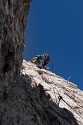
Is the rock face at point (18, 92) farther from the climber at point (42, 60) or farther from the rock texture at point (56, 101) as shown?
the climber at point (42, 60)

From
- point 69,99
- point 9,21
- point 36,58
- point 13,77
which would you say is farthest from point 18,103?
point 36,58

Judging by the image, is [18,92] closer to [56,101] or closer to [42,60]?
[56,101]

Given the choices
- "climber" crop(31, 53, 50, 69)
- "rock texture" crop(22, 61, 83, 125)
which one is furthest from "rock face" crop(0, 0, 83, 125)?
"climber" crop(31, 53, 50, 69)

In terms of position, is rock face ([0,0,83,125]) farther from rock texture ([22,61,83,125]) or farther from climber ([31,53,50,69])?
climber ([31,53,50,69])

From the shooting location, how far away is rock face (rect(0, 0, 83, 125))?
46.0 feet

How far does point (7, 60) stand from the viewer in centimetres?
1488

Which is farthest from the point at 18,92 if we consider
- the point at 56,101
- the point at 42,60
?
the point at 42,60

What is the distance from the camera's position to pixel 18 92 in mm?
16594

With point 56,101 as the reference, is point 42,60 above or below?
above

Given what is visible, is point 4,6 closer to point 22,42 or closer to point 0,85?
point 0,85

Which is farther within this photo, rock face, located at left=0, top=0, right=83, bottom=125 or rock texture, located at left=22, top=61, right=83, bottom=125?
rock texture, located at left=22, top=61, right=83, bottom=125

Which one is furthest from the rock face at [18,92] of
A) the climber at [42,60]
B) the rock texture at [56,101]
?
the climber at [42,60]

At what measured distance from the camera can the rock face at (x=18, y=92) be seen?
14008mm


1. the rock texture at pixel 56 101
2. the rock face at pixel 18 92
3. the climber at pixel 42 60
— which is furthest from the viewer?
the climber at pixel 42 60
